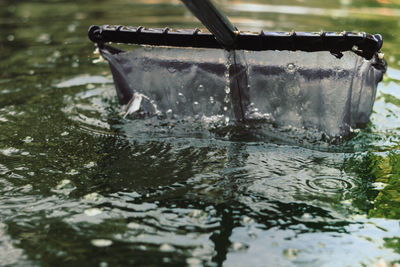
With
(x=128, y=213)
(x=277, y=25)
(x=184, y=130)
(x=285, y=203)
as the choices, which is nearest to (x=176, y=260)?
(x=128, y=213)

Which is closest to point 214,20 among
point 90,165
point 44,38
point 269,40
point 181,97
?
point 269,40

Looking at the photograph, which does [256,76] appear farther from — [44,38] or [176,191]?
[44,38]

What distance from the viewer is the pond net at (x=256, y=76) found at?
15.2 ft

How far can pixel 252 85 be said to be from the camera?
16.5 ft

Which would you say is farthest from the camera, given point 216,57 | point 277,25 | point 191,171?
point 277,25

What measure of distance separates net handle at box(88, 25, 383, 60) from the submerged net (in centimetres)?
16

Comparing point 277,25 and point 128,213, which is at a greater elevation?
point 277,25

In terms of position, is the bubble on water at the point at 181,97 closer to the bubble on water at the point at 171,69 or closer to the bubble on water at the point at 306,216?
the bubble on water at the point at 171,69

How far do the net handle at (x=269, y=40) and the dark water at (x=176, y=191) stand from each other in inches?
40.2

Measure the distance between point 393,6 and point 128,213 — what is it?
466 inches

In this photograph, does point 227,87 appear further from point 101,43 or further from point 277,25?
point 277,25

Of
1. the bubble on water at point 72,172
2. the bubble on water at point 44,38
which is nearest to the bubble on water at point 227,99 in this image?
the bubble on water at point 72,172

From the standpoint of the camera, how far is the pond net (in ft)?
15.2

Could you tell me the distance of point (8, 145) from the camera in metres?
5.04
